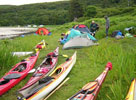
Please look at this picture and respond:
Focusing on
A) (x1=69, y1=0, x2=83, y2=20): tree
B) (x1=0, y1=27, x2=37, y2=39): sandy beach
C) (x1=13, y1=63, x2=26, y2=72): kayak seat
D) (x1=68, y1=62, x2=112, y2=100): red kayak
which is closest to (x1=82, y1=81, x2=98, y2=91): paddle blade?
(x1=68, y1=62, x2=112, y2=100): red kayak

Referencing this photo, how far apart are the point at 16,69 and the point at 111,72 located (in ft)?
10.2

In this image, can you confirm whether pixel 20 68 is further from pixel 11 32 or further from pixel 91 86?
pixel 11 32

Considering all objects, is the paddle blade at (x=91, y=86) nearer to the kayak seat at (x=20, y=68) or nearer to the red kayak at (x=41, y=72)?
the red kayak at (x=41, y=72)

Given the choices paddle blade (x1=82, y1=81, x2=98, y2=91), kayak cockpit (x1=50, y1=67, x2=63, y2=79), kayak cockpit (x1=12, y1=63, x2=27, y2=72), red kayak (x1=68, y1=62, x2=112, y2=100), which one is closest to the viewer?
red kayak (x1=68, y1=62, x2=112, y2=100)

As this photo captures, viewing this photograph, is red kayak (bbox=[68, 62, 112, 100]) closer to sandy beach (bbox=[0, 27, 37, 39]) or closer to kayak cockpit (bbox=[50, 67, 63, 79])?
kayak cockpit (bbox=[50, 67, 63, 79])

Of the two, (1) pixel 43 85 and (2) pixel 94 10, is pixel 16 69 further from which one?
(2) pixel 94 10

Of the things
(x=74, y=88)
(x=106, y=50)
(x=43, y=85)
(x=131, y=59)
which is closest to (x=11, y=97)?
(x=43, y=85)

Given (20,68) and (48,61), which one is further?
(48,61)

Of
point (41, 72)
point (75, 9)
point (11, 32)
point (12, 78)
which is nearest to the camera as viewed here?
point (12, 78)

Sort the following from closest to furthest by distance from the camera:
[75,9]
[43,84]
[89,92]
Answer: [89,92], [43,84], [75,9]

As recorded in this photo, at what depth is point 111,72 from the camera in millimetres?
4395

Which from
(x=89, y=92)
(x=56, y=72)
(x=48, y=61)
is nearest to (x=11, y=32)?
(x=48, y=61)

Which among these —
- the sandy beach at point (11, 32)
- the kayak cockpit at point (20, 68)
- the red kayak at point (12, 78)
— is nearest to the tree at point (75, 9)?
the sandy beach at point (11, 32)

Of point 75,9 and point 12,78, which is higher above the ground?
point 75,9
